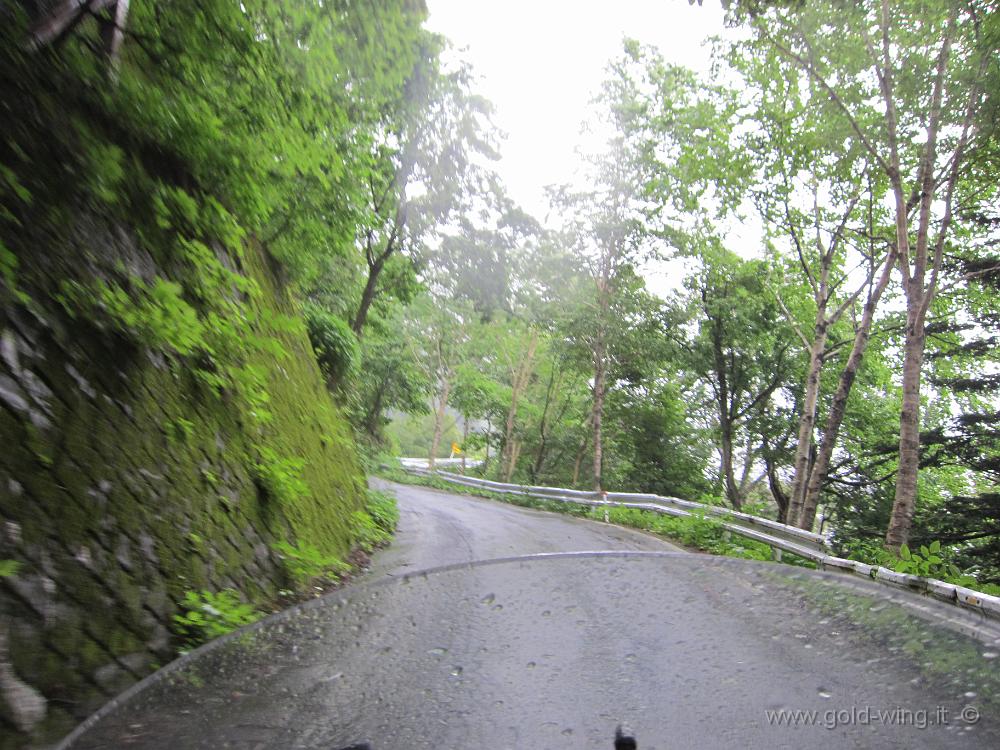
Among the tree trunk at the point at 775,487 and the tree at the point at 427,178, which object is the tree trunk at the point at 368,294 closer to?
the tree at the point at 427,178

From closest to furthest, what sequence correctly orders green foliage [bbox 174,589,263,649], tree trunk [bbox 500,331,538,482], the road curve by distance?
green foliage [bbox 174,589,263,649] < the road curve < tree trunk [bbox 500,331,538,482]

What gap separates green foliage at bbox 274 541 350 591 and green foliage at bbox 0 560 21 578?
10.3ft

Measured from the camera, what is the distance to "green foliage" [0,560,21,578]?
9.04ft

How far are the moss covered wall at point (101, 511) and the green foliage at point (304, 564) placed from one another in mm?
152

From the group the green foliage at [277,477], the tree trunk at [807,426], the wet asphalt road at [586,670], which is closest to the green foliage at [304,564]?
the green foliage at [277,477]

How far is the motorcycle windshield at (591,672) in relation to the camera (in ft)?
4.81

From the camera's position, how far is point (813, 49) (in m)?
11.7

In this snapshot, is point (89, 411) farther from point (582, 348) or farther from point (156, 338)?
point (582, 348)

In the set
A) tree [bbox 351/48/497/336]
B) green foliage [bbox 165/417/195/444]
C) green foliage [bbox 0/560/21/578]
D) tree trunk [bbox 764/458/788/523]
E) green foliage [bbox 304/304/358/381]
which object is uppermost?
tree [bbox 351/48/497/336]

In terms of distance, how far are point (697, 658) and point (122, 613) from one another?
10.6ft

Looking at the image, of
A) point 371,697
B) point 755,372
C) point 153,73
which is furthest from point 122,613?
point 755,372

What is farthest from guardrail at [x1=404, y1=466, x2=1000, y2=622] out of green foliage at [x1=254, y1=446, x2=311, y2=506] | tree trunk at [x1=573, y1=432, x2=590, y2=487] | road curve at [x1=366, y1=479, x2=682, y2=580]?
tree trunk at [x1=573, y1=432, x2=590, y2=487]

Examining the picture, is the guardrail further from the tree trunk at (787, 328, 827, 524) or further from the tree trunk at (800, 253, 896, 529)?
the tree trunk at (787, 328, 827, 524)

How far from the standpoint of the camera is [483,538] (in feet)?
37.1
